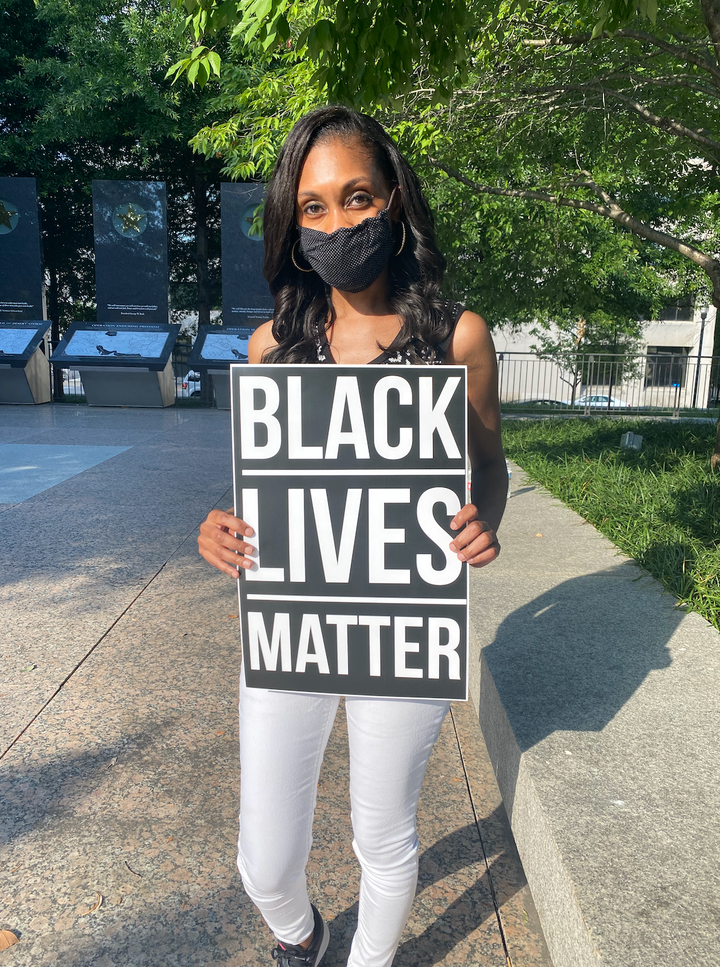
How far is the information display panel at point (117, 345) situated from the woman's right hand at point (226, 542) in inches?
597

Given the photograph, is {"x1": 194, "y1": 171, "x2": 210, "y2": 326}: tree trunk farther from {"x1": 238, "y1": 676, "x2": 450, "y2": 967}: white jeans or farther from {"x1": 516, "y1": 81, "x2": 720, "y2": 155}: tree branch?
{"x1": 238, "y1": 676, "x2": 450, "y2": 967}: white jeans

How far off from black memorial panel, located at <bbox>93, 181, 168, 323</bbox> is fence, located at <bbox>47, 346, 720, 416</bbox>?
285cm

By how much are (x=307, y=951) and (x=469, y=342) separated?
155 centimetres

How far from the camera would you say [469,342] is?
1.79 m

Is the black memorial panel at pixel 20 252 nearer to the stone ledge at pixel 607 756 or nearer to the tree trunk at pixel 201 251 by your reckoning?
the tree trunk at pixel 201 251

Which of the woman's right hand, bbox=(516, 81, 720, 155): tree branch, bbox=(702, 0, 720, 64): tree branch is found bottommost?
the woman's right hand

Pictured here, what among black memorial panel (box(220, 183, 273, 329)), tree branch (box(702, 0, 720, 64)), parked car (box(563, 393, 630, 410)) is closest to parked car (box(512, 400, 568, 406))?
parked car (box(563, 393, 630, 410))

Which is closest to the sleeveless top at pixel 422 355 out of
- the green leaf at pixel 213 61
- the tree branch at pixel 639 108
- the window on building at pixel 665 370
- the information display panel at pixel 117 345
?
the green leaf at pixel 213 61

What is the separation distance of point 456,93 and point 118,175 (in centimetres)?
1653

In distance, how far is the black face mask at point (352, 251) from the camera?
5.75 ft

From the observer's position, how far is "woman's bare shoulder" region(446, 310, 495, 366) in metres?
1.79

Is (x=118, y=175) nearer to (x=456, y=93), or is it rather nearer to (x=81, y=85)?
(x=81, y=85)

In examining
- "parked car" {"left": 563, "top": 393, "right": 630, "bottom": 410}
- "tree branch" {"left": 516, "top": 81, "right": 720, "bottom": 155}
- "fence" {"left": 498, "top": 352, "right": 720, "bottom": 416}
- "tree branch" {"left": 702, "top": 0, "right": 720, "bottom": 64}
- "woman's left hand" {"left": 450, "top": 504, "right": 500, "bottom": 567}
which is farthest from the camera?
"fence" {"left": 498, "top": 352, "right": 720, "bottom": 416}

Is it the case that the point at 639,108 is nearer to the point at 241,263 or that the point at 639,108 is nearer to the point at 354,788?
the point at 354,788
